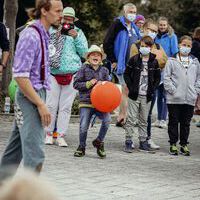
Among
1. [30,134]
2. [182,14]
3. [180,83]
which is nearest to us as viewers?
[30,134]

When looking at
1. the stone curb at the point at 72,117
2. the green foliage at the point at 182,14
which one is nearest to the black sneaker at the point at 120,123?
the stone curb at the point at 72,117

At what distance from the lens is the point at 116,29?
1062cm

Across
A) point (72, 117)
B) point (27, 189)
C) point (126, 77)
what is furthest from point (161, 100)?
point (27, 189)

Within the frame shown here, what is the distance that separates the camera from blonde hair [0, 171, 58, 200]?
4.20 ft

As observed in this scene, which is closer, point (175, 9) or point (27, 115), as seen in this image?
point (27, 115)

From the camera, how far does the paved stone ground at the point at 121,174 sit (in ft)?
20.8

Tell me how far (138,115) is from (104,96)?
131 cm

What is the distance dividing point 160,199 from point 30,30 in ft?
7.42

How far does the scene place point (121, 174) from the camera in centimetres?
749

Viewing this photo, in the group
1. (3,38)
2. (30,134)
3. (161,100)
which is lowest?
(161,100)

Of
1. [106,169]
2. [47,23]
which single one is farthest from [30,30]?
[106,169]

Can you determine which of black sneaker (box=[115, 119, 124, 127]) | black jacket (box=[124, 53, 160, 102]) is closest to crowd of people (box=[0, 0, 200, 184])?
black jacket (box=[124, 53, 160, 102])

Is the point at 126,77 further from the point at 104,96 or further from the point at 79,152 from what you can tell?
the point at 79,152

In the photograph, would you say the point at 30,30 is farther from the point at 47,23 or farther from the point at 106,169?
the point at 106,169
